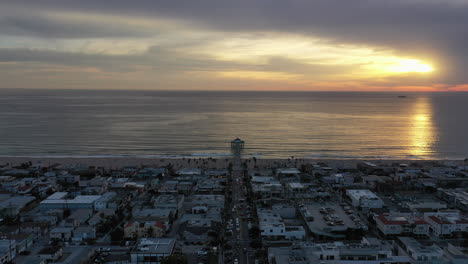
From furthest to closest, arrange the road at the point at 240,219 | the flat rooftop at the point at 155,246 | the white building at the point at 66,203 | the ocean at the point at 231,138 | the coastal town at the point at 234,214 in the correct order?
the ocean at the point at 231,138 < the white building at the point at 66,203 < the road at the point at 240,219 < the coastal town at the point at 234,214 < the flat rooftop at the point at 155,246

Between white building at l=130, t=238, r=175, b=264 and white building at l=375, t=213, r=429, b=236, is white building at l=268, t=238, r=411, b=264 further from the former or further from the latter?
white building at l=130, t=238, r=175, b=264

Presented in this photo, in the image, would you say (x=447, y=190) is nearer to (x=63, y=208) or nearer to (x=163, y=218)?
(x=163, y=218)

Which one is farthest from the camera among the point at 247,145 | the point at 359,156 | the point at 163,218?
the point at 247,145

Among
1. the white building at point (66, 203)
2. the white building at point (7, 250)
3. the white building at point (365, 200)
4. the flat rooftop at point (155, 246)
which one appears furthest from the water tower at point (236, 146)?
the white building at point (7, 250)

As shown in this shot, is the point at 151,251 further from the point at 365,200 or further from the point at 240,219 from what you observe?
the point at 365,200

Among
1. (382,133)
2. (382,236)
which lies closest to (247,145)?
(382,133)

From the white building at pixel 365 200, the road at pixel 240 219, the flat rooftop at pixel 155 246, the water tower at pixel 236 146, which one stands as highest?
the water tower at pixel 236 146

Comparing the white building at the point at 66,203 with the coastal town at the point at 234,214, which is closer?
the coastal town at the point at 234,214

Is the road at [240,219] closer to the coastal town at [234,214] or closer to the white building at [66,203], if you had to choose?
the coastal town at [234,214]
